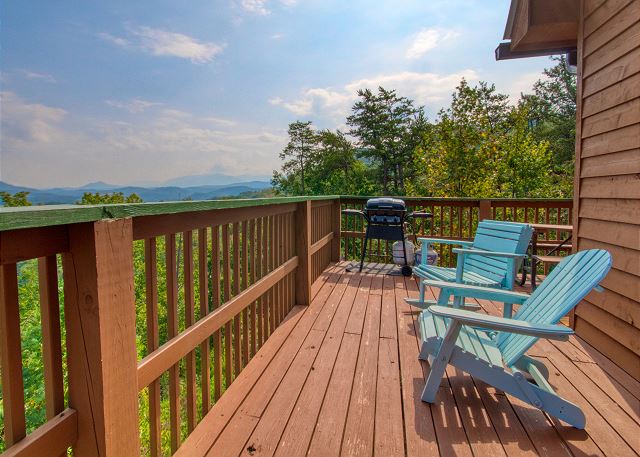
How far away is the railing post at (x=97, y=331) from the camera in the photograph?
0.91 meters

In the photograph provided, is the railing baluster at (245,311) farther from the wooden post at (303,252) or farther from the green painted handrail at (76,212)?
the wooden post at (303,252)

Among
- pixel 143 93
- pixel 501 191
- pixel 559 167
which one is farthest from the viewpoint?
pixel 143 93

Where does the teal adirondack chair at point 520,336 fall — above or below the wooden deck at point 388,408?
above

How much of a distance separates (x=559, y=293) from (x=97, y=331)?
206 centimetres

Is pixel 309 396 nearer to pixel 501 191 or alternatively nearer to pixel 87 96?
pixel 501 191

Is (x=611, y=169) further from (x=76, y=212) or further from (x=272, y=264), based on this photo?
(x=76, y=212)

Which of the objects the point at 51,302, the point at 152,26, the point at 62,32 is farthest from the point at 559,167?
the point at 62,32

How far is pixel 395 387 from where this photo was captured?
2.05 m

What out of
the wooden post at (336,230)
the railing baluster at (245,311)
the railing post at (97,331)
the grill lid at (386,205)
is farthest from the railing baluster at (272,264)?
the wooden post at (336,230)

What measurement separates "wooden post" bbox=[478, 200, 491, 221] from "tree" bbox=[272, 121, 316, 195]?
22667mm

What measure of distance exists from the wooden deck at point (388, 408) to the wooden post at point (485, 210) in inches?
105

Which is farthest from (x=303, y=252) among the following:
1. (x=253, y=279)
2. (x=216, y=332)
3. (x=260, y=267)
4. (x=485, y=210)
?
(x=485, y=210)

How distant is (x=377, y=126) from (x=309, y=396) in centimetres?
2277

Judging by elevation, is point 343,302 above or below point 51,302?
below
